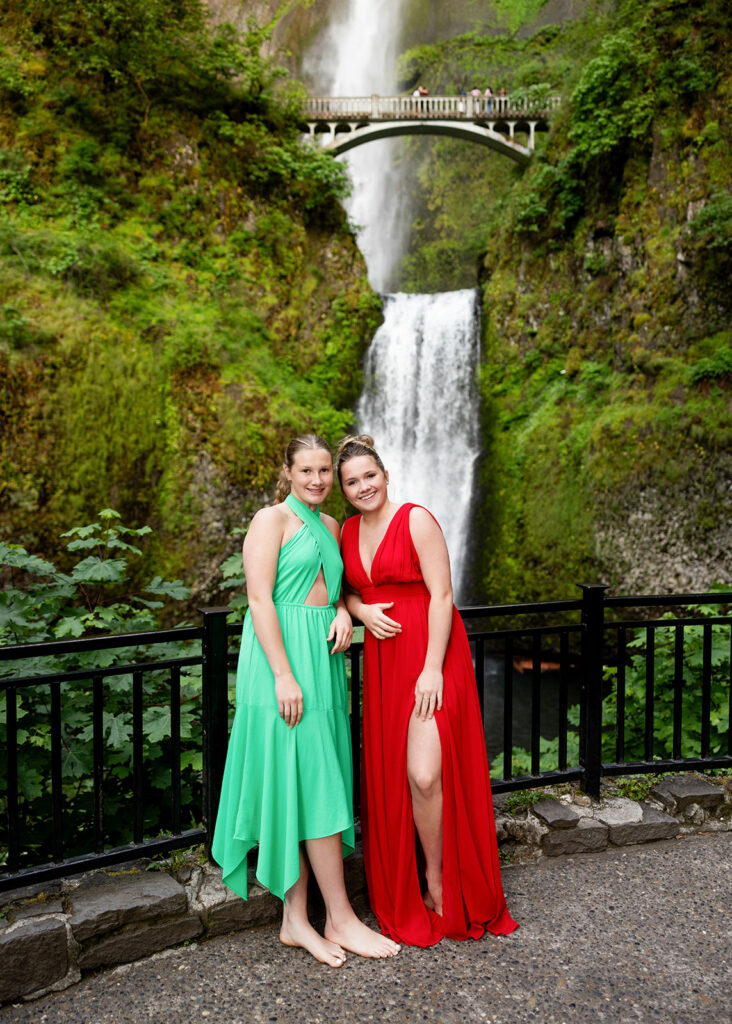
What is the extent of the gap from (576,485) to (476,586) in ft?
9.29

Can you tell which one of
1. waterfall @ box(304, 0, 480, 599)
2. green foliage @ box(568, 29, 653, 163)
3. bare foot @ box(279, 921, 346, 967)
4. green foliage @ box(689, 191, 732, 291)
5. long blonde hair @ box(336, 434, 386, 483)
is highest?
green foliage @ box(568, 29, 653, 163)

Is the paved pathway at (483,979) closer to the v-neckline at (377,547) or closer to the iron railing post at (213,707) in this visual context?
the iron railing post at (213,707)

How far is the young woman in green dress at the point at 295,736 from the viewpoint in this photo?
8.09 ft

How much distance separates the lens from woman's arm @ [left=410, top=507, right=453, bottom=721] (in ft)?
8.48

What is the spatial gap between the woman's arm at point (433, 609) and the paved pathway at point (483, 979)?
91 cm

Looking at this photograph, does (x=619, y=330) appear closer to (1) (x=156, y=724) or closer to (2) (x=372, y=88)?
(1) (x=156, y=724)

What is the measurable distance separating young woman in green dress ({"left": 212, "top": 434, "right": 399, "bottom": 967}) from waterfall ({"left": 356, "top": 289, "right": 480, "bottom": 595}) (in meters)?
11.1

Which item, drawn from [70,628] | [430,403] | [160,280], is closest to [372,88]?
[430,403]

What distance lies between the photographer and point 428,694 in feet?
8.44

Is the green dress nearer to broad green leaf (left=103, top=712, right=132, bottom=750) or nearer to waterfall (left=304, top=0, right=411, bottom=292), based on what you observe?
broad green leaf (left=103, top=712, right=132, bottom=750)

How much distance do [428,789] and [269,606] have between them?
Answer: 3.10 ft

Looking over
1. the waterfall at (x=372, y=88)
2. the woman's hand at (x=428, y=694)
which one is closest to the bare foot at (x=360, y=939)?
the woman's hand at (x=428, y=694)

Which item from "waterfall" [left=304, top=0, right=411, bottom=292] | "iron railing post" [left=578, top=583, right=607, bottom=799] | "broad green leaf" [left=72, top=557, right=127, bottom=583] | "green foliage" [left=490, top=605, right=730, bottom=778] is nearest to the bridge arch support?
"waterfall" [left=304, top=0, right=411, bottom=292]

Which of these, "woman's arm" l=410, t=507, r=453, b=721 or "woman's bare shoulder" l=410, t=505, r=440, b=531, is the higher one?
"woman's bare shoulder" l=410, t=505, r=440, b=531
